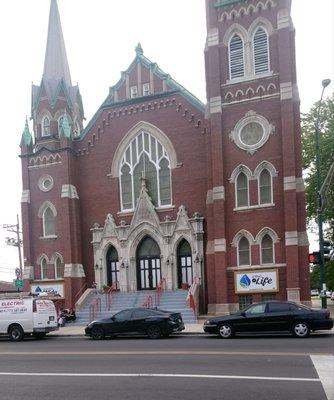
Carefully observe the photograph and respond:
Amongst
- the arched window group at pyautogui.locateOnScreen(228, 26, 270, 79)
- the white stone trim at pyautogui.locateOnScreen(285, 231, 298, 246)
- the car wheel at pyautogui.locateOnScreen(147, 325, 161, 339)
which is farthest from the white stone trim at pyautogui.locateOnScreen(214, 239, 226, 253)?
the car wheel at pyautogui.locateOnScreen(147, 325, 161, 339)

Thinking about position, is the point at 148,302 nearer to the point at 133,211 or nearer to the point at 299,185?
the point at 133,211

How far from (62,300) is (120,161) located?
8.84 m

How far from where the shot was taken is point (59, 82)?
36.3 metres

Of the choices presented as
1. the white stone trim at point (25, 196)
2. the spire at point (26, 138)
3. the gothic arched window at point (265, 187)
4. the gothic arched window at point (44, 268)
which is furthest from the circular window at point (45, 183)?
the gothic arched window at point (265, 187)

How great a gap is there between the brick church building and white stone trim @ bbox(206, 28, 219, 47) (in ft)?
0.18

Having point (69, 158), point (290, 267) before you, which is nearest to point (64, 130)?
point (69, 158)

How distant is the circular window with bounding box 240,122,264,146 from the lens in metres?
28.7

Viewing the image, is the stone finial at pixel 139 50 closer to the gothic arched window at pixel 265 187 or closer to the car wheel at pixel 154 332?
the gothic arched window at pixel 265 187

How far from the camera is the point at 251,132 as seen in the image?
2883 cm

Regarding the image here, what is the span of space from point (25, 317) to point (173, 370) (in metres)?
12.4

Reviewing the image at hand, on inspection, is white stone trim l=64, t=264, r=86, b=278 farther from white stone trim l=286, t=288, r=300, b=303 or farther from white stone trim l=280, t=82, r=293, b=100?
white stone trim l=280, t=82, r=293, b=100

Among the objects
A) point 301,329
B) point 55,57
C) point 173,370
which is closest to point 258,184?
point 301,329

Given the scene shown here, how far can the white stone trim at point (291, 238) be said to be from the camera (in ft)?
88.0

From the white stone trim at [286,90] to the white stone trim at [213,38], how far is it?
4363 mm
